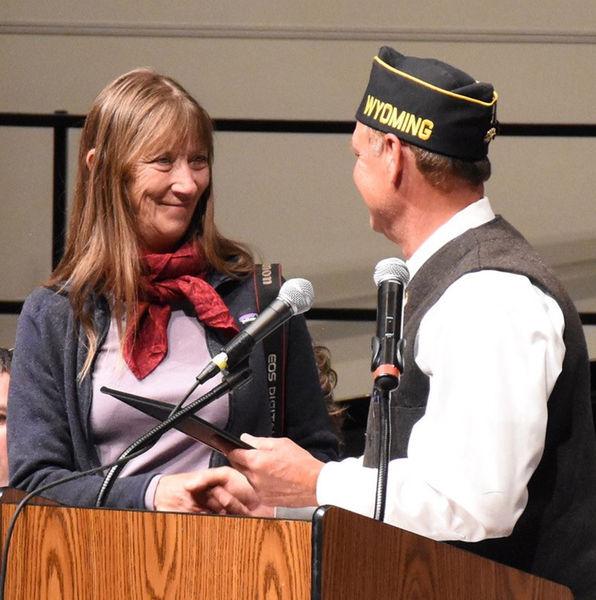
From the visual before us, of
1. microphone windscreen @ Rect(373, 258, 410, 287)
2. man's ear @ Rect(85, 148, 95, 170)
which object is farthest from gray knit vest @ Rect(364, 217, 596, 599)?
man's ear @ Rect(85, 148, 95, 170)

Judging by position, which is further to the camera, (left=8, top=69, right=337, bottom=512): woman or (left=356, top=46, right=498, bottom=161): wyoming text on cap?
(left=8, top=69, right=337, bottom=512): woman

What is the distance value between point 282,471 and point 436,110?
2.25ft

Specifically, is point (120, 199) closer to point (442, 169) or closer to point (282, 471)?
point (442, 169)

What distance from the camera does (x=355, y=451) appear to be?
134 inches

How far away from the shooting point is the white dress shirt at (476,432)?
162cm

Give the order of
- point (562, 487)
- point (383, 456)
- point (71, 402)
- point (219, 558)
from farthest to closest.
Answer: point (71, 402) → point (562, 487) → point (383, 456) → point (219, 558)

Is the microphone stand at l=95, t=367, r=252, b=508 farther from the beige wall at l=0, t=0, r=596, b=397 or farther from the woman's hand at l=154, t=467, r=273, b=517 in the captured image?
the beige wall at l=0, t=0, r=596, b=397

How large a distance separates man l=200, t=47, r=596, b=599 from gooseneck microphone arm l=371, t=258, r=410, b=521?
9 centimetres

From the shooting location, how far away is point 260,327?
65.3 inches

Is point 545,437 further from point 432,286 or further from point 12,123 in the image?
point 12,123

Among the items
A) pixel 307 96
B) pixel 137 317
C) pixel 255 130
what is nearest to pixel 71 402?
pixel 137 317

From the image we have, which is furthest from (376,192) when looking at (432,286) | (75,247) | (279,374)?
(75,247)

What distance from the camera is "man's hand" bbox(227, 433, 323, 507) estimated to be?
167cm

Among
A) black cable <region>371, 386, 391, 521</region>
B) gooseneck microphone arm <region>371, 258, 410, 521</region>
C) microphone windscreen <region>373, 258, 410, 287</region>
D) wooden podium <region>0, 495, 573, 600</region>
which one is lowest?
wooden podium <region>0, 495, 573, 600</region>
